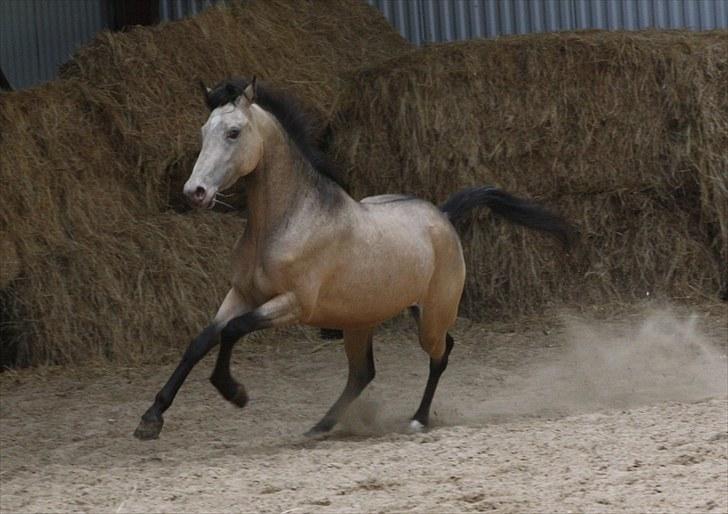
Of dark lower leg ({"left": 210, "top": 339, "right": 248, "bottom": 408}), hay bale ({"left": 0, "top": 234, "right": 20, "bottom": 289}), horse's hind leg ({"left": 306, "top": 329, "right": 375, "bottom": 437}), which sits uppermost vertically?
hay bale ({"left": 0, "top": 234, "right": 20, "bottom": 289})

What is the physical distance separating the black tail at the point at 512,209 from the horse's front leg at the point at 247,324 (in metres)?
1.58

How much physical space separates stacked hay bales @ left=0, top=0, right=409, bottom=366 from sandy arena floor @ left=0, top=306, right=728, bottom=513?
0.38 meters

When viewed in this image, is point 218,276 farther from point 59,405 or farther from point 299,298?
point 299,298

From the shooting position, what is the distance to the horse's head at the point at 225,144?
19.1 feet

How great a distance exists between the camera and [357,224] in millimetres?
6480

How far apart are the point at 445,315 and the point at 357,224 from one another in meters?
0.87

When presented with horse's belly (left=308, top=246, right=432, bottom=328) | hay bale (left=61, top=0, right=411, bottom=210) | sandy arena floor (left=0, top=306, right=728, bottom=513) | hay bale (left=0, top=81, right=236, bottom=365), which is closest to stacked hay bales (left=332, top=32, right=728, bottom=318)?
sandy arena floor (left=0, top=306, right=728, bottom=513)

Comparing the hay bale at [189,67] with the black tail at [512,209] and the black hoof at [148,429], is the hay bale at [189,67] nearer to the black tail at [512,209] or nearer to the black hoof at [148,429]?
the black tail at [512,209]

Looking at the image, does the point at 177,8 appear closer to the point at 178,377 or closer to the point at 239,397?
the point at 239,397

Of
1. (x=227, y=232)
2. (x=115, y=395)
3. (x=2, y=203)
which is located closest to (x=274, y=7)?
(x=227, y=232)

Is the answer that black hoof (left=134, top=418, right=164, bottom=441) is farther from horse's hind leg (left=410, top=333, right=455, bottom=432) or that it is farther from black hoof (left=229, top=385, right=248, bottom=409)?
horse's hind leg (left=410, top=333, right=455, bottom=432)

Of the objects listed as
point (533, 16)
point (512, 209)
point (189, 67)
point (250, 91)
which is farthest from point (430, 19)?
point (250, 91)

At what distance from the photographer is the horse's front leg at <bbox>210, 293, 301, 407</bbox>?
236 inches

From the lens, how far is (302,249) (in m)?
6.21
